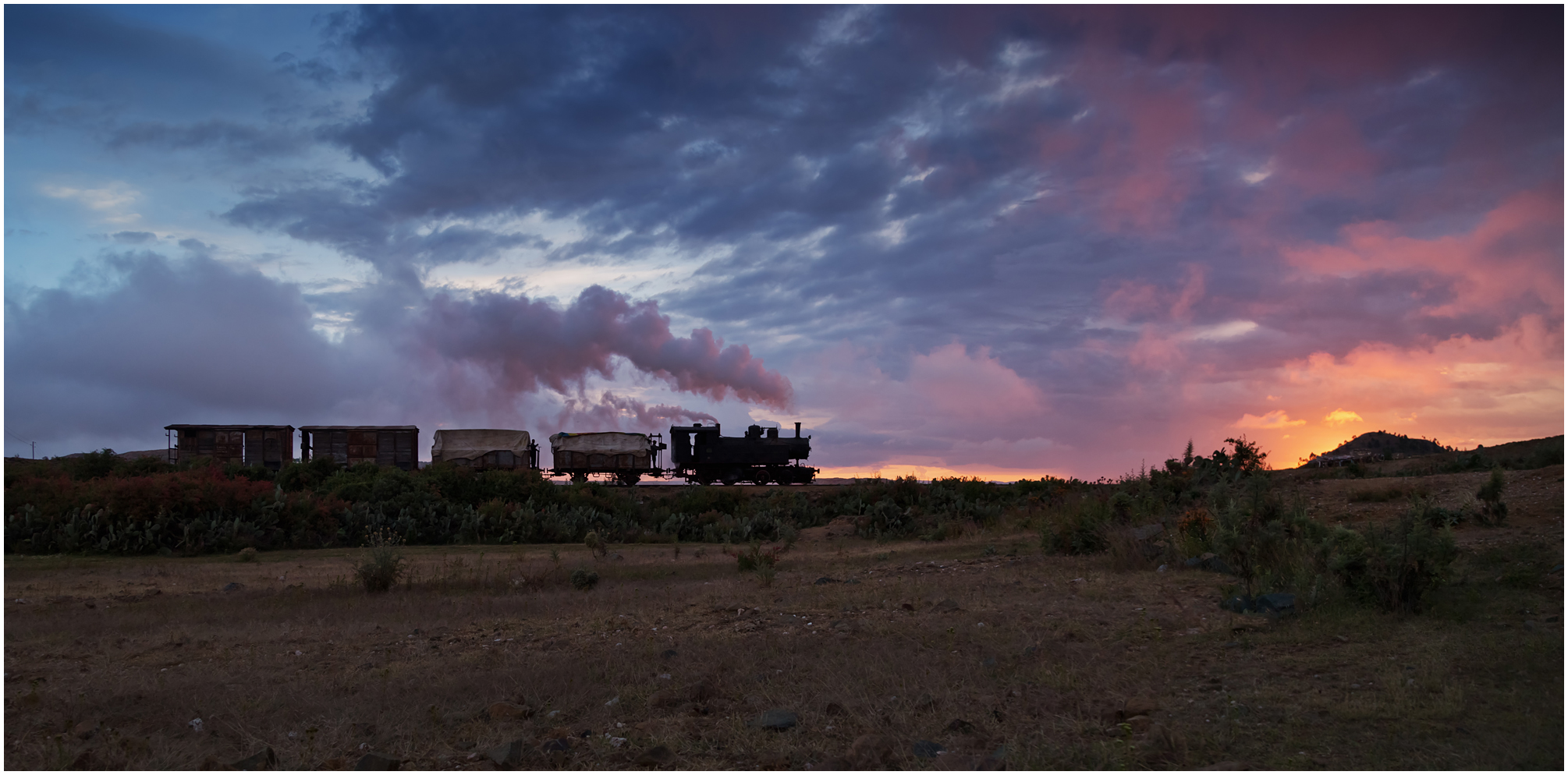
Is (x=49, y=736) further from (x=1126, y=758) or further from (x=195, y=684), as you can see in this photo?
(x=1126, y=758)

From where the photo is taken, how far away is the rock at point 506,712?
6.71 metres

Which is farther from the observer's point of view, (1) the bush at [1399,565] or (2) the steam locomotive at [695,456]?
(2) the steam locomotive at [695,456]

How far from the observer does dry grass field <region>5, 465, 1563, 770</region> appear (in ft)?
18.7

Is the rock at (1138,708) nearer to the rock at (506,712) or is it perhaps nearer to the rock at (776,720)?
the rock at (776,720)

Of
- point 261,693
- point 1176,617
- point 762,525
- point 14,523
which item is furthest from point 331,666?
point 762,525

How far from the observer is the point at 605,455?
40812 mm

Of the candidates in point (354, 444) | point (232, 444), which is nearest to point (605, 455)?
point (354, 444)

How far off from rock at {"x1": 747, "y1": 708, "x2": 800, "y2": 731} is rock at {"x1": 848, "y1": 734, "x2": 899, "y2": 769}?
23.9 inches

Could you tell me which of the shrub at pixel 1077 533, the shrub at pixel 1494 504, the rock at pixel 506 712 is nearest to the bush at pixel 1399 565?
the shrub at pixel 1494 504

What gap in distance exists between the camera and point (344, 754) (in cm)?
613

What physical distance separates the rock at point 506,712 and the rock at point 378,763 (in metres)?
0.86

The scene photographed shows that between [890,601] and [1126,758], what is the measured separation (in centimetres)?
582

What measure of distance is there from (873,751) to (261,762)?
13.6ft

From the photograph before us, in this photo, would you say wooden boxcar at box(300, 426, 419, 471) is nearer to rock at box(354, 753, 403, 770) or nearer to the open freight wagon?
the open freight wagon
